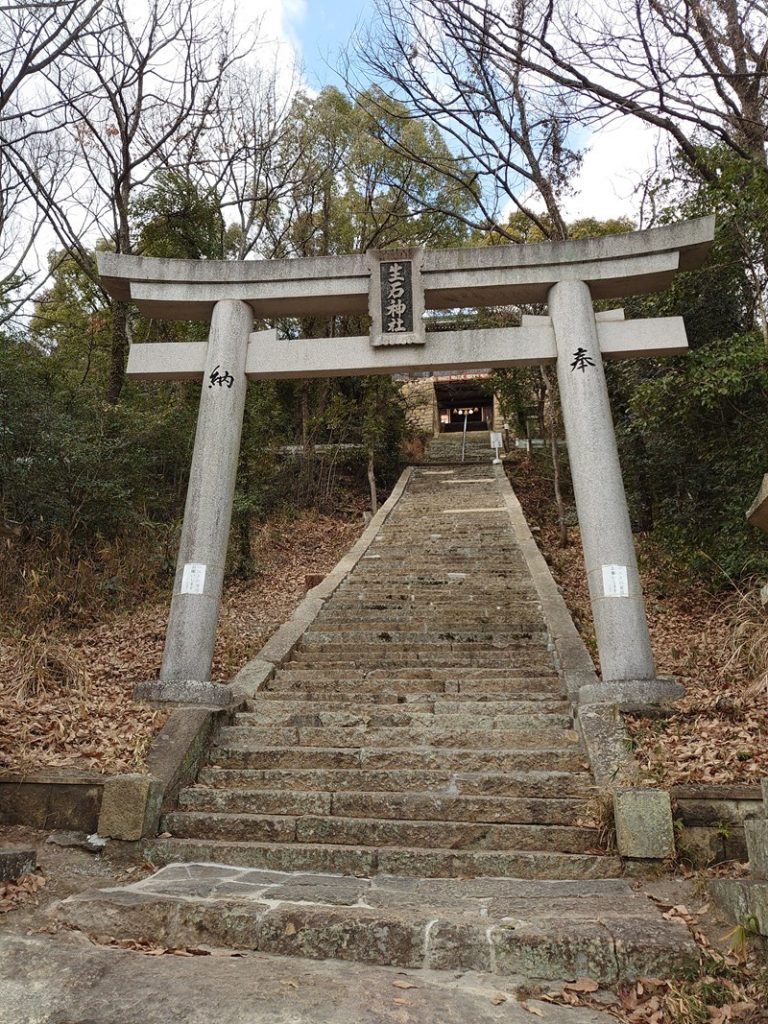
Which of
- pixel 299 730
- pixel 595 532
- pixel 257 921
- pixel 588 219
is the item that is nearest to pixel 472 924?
pixel 257 921

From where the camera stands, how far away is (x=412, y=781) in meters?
5.02

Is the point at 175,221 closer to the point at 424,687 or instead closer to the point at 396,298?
the point at 396,298

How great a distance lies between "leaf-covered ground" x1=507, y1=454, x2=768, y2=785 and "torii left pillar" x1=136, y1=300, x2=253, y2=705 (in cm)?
360

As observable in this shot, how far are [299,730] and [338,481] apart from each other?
43.8 feet

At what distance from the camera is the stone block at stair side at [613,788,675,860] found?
409 centimetres

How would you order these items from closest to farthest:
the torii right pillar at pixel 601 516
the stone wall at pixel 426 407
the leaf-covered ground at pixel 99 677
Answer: the leaf-covered ground at pixel 99 677
the torii right pillar at pixel 601 516
the stone wall at pixel 426 407

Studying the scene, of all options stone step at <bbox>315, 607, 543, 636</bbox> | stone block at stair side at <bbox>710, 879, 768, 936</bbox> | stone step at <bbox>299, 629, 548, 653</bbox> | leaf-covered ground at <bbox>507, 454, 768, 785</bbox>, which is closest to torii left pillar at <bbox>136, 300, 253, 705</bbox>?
stone step at <bbox>299, 629, 548, 653</bbox>

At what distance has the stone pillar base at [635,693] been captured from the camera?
5668 millimetres

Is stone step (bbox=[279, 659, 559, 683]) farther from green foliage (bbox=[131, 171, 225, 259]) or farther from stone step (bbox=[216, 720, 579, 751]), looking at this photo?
green foliage (bbox=[131, 171, 225, 259])

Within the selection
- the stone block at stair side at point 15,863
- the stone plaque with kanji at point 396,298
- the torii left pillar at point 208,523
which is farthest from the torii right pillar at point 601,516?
the stone block at stair side at point 15,863

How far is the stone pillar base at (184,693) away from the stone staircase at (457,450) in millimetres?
16197

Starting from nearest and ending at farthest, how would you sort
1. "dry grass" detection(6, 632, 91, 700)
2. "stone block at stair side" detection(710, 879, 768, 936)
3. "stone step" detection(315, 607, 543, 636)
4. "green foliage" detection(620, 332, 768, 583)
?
"stone block at stair side" detection(710, 879, 768, 936) → "dry grass" detection(6, 632, 91, 700) → "stone step" detection(315, 607, 543, 636) → "green foliage" detection(620, 332, 768, 583)

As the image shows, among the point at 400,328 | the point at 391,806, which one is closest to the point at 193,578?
the point at 391,806

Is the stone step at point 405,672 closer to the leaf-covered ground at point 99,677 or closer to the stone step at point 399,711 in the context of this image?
the stone step at point 399,711
